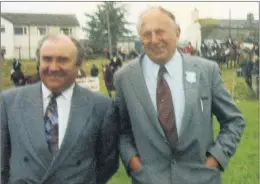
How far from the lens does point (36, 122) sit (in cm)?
321

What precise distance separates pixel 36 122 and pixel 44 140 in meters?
0.13

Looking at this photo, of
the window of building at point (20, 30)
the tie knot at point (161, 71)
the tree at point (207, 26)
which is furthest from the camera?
the window of building at point (20, 30)

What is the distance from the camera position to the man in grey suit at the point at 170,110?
10.8ft

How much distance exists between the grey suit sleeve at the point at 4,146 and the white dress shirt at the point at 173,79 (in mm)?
967

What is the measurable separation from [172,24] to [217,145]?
88 centimetres

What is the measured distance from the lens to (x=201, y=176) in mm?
3371

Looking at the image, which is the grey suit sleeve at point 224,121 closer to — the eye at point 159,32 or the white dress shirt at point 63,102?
the eye at point 159,32

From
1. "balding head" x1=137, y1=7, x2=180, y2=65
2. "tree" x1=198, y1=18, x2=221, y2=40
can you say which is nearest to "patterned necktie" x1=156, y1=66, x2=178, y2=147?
"balding head" x1=137, y1=7, x2=180, y2=65

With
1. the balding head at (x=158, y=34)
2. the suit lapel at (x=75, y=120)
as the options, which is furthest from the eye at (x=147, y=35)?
the suit lapel at (x=75, y=120)

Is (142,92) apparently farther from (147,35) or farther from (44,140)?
(44,140)

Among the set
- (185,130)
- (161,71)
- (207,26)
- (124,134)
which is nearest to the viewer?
(185,130)

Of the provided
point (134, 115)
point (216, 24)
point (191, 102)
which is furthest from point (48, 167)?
point (216, 24)

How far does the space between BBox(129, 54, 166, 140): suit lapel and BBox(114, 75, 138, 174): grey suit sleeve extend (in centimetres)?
16

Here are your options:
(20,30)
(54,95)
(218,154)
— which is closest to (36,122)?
(54,95)
